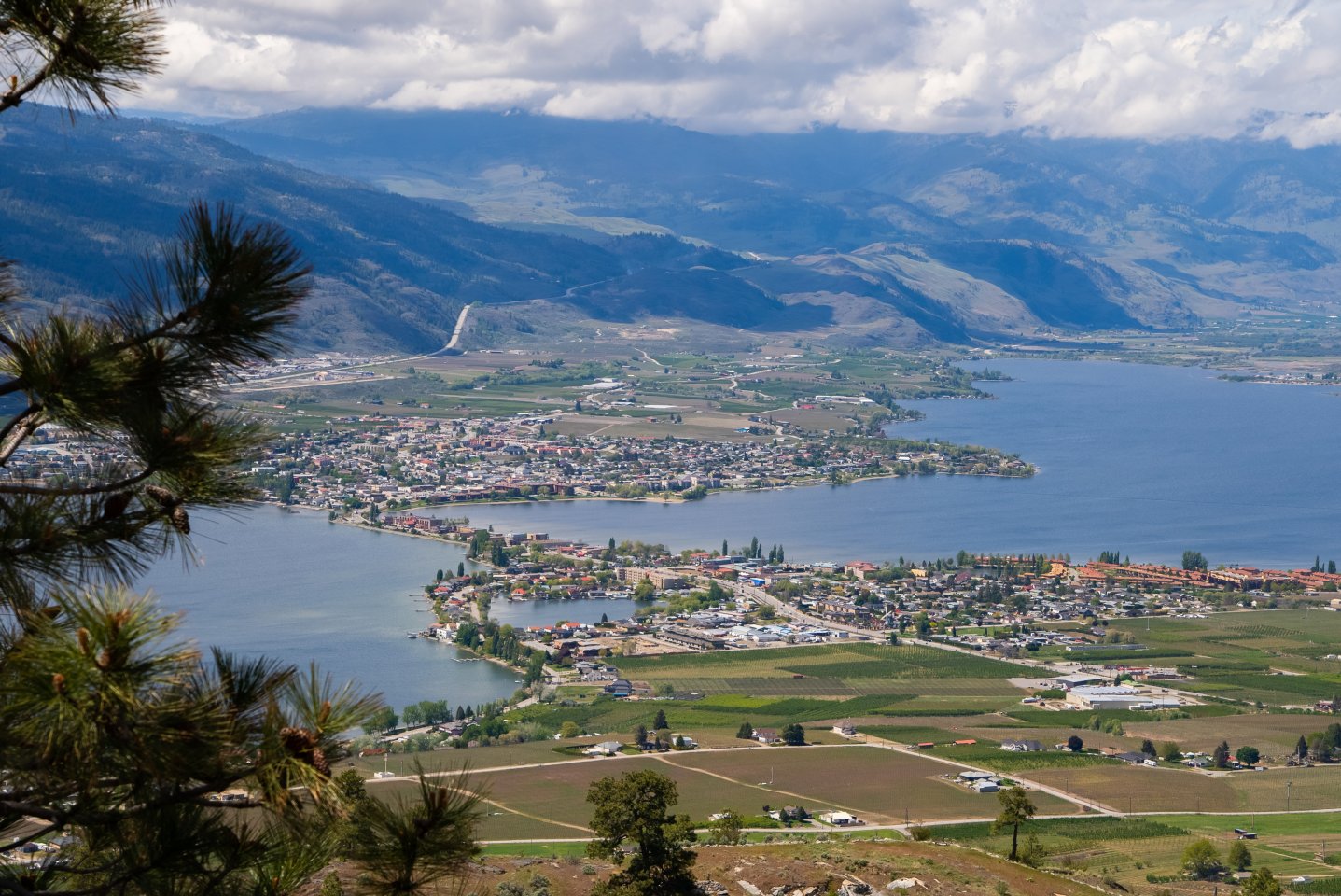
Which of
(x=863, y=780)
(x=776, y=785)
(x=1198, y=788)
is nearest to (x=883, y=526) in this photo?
(x=1198, y=788)

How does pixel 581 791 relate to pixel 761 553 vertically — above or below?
below

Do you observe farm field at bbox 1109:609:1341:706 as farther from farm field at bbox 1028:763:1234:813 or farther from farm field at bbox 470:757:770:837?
farm field at bbox 470:757:770:837

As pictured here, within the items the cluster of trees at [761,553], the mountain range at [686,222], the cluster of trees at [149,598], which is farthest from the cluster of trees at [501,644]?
the cluster of trees at [149,598]

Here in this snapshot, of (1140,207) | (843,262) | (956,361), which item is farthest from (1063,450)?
(1140,207)

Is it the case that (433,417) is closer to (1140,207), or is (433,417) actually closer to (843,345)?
(843,345)

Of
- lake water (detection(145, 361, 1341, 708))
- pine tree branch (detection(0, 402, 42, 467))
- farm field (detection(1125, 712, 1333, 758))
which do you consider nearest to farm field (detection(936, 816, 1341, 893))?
farm field (detection(1125, 712, 1333, 758))

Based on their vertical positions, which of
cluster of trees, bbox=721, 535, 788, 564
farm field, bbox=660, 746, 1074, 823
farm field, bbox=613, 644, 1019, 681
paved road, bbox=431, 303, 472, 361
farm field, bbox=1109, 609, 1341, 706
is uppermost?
paved road, bbox=431, 303, 472, 361

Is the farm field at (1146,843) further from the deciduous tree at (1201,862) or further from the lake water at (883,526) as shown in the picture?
the lake water at (883,526)

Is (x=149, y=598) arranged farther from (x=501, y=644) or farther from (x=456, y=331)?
(x=456, y=331)
